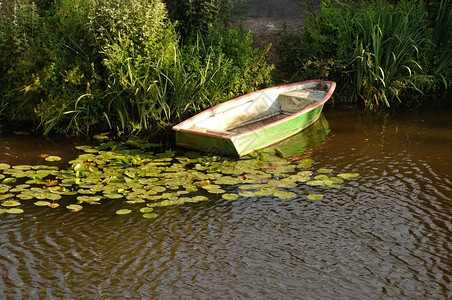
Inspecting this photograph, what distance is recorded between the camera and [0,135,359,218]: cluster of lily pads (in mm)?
6691

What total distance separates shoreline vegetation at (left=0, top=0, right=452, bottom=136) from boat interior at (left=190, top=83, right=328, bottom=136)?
0.39m

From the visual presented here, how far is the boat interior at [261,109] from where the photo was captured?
8.90 metres

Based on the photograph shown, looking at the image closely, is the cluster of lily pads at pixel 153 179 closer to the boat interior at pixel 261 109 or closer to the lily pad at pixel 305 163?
the lily pad at pixel 305 163

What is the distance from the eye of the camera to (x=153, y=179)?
7199mm

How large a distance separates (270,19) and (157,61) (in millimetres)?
4583

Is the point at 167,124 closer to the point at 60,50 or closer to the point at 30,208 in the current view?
the point at 60,50

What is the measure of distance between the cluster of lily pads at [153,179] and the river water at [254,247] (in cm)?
18

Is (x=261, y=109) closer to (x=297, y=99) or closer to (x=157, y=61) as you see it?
(x=297, y=99)

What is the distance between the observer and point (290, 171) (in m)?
7.52

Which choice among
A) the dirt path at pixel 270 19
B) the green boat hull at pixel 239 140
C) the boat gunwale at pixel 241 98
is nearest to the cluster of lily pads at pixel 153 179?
the green boat hull at pixel 239 140

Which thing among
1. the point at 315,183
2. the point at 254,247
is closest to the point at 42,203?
the point at 254,247

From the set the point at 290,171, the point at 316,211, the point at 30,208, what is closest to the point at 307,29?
the point at 290,171

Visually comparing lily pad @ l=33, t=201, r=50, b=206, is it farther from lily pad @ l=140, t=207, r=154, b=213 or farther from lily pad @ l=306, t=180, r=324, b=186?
lily pad @ l=306, t=180, r=324, b=186

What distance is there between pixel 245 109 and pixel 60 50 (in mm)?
2679
